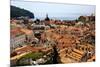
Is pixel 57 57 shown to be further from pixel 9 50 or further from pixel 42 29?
pixel 9 50

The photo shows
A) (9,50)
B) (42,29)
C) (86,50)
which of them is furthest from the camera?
(86,50)

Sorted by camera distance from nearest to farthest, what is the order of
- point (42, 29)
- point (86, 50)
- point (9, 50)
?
point (9, 50), point (42, 29), point (86, 50)

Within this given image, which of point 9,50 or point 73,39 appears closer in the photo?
point 9,50

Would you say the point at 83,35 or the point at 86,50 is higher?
the point at 83,35

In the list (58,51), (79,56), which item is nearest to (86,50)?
Result: (79,56)

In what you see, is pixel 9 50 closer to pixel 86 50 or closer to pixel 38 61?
pixel 38 61

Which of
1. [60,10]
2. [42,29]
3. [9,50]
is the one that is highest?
[60,10]
